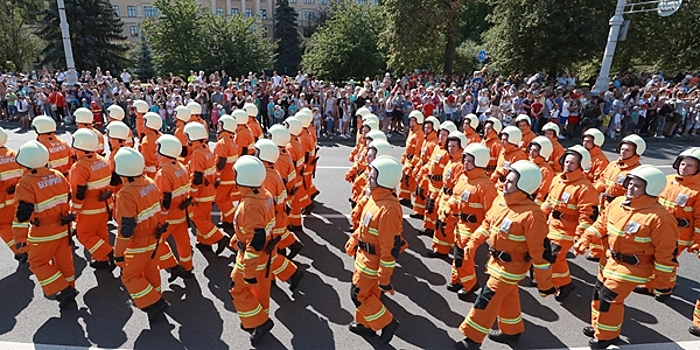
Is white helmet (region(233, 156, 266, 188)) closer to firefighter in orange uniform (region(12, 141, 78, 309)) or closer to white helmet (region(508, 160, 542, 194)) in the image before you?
firefighter in orange uniform (region(12, 141, 78, 309))

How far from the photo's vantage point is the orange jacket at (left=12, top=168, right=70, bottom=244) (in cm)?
480

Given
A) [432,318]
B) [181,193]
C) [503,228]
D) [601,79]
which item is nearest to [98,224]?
[181,193]

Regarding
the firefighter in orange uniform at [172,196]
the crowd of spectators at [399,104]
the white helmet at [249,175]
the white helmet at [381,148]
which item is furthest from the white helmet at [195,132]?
the crowd of spectators at [399,104]

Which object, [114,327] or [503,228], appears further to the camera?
[114,327]

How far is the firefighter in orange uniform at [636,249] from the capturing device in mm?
4176

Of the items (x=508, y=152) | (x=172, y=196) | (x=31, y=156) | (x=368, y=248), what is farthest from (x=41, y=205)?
(x=508, y=152)

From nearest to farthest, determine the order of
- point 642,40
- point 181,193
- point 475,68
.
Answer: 1. point 181,193
2. point 642,40
3. point 475,68

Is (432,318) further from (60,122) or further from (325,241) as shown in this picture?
(60,122)

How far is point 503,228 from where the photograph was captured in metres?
4.24

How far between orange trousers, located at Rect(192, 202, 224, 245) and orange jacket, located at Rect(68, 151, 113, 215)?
1.16m

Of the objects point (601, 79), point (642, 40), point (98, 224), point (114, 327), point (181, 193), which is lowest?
point (114, 327)

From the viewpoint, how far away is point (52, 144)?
22.6ft

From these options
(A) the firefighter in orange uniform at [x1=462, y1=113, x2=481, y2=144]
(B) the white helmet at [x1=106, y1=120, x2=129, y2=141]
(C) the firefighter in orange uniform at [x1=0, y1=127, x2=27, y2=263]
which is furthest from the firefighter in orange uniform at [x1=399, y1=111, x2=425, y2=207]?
(C) the firefighter in orange uniform at [x1=0, y1=127, x2=27, y2=263]

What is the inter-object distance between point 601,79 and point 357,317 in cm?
1653
